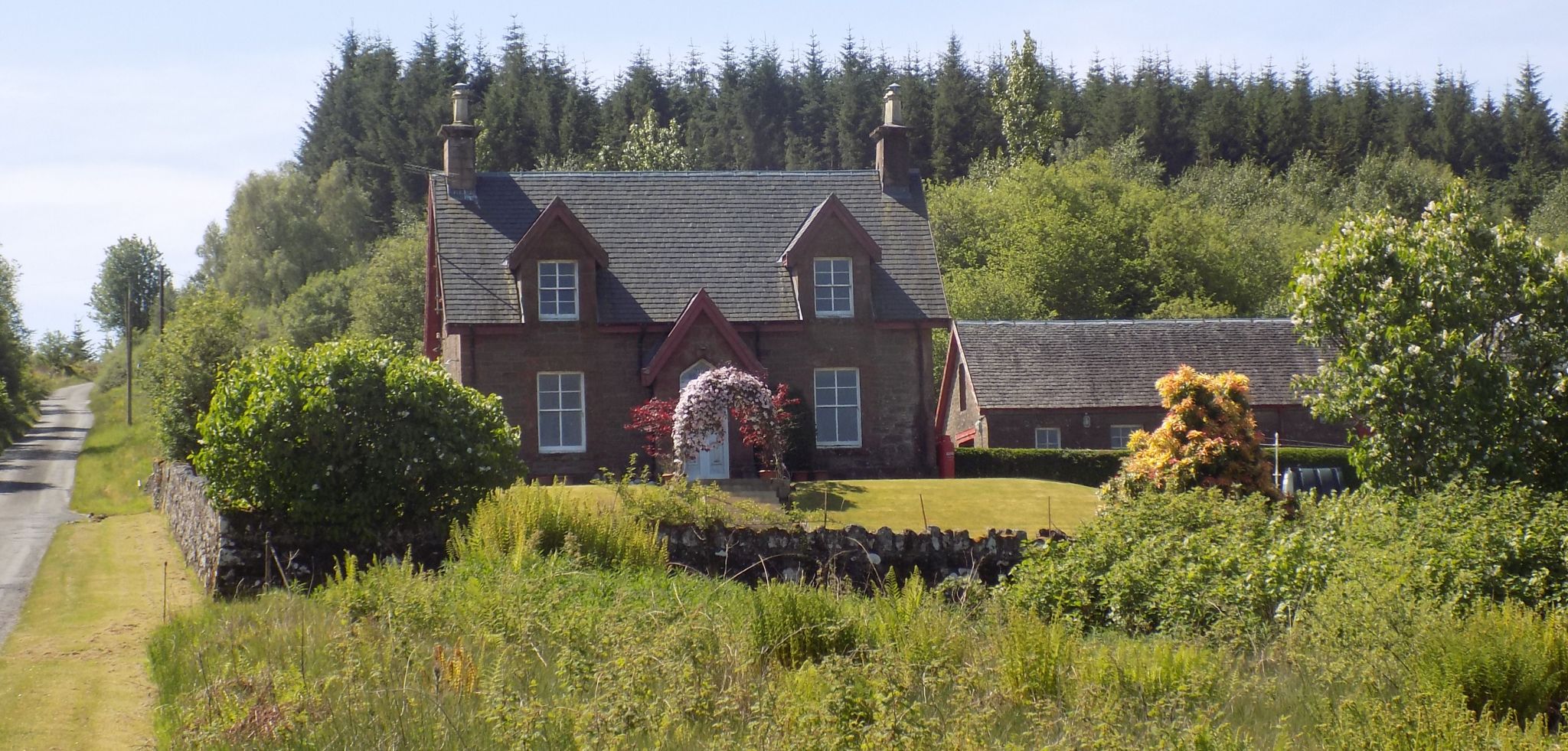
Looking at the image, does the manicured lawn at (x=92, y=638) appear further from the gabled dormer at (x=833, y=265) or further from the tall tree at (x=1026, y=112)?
the tall tree at (x=1026, y=112)

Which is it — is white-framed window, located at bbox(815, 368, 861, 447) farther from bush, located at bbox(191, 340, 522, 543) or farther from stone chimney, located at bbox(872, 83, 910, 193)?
bush, located at bbox(191, 340, 522, 543)

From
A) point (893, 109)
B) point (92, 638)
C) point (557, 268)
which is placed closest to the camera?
point (92, 638)

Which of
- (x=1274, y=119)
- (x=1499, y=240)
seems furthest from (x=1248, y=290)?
(x=1499, y=240)

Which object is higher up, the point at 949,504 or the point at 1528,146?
the point at 1528,146

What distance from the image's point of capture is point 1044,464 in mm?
33125

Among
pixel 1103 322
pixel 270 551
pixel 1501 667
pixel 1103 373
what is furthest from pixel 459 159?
pixel 1501 667

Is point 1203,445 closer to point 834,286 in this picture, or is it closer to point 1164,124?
A: point 834,286

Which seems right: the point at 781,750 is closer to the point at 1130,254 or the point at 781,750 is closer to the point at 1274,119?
the point at 1130,254

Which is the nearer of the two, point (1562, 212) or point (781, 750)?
point (781, 750)

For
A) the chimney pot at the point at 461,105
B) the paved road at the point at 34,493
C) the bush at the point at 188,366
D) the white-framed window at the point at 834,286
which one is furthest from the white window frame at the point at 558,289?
the paved road at the point at 34,493

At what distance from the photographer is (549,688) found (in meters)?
9.65

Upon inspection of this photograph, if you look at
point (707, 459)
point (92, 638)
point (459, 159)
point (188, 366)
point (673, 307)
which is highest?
point (459, 159)

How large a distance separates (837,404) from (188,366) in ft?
53.9

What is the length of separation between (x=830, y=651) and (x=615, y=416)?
1914 centimetres
